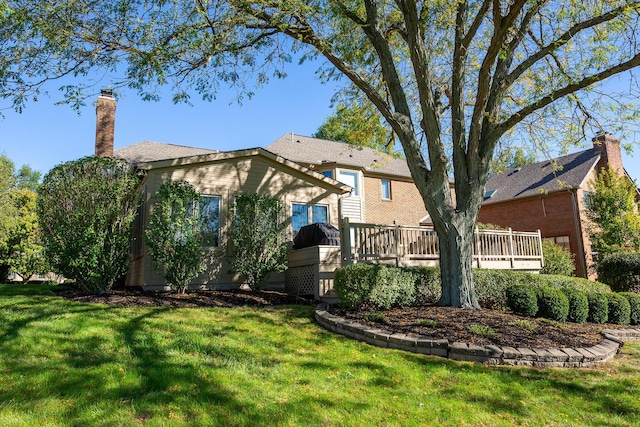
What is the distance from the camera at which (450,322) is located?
6.61 m

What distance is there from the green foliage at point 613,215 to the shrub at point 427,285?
14.9m

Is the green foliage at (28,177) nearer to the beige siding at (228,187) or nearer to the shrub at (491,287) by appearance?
the beige siding at (228,187)

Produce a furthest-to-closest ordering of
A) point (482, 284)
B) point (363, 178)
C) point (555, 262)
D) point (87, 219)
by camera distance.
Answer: point (363, 178) < point (555, 262) < point (482, 284) < point (87, 219)

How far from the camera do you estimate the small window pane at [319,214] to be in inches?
→ 530

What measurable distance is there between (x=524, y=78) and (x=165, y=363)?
402 inches

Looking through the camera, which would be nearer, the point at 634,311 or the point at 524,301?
the point at 524,301

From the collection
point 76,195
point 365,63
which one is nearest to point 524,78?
point 365,63

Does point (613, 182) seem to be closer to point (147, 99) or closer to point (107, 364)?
point (147, 99)

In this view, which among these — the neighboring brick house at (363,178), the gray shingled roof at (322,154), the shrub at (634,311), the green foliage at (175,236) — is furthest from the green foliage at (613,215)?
the green foliage at (175,236)

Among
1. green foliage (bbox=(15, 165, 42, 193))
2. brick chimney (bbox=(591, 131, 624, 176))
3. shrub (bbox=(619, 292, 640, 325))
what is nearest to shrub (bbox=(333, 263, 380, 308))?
shrub (bbox=(619, 292, 640, 325))

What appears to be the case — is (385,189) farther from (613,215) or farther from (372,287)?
(372,287)

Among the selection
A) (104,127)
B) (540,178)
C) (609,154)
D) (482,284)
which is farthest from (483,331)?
(609,154)

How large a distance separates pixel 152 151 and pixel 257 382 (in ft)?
49.8

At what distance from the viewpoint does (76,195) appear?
859cm
